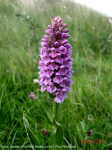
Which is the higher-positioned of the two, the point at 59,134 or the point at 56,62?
the point at 56,62

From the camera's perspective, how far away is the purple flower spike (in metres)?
1.40

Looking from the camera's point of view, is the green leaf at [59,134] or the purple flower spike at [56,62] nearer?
the green leaf at [59,134]

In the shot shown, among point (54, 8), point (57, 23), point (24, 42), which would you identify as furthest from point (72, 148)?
point (54, 8)

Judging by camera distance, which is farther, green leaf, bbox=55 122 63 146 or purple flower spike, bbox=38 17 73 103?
purple flower spike, bbox=38 17 73 103

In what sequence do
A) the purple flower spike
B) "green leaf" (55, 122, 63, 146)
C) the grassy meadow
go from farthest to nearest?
the grassy meadow → the purple flower spike → "green leaf" (55, 122, 63, 146)

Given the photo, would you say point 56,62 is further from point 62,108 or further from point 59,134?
point 62,108

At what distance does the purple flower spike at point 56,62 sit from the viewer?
4.60ft

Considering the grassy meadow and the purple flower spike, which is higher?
the purple flower spike

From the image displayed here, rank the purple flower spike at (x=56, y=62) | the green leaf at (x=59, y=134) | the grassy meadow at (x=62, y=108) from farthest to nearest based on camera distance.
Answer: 1. the grassy meadow at (x=62, y=108)
2. the purple flower spike at (x=56, y=62)
3. the green leaf at (x=59, y=134)

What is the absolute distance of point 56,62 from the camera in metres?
1.47

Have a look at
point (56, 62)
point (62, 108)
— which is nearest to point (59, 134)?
point (56, 62)

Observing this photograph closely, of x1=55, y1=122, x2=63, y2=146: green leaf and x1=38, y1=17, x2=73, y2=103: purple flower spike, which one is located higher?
x1=38, y1=17, x2=73, y2=103: purple flower spike

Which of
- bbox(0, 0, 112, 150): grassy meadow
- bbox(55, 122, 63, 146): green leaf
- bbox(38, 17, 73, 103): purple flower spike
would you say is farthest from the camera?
bbox(0, 0, 112, 150): grassy meadow

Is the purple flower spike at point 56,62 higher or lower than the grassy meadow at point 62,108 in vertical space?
higher
